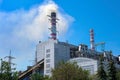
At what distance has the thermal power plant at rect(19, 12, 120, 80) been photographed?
116000 millimetres

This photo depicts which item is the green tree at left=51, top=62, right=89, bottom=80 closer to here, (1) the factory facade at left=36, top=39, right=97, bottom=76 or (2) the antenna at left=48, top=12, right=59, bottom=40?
(1) the factory facade at left=36, top=39, right=97, bottom=76

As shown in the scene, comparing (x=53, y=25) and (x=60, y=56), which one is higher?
(x=53, y=25)

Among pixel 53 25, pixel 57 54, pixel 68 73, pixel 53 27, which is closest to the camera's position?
pixel 68 73

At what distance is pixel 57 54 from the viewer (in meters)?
121

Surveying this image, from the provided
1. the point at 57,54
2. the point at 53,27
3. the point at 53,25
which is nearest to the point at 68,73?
the point at 57,54

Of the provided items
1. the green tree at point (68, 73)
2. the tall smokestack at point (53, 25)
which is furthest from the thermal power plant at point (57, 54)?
the green tree at point (68, 73)

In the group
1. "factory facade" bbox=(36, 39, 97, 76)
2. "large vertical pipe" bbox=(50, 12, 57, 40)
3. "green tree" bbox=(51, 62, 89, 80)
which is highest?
"large vertical pipe" bbox=(50, 12, 57, 40)

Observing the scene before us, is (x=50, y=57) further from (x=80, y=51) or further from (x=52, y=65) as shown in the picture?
(x=80, y=51)

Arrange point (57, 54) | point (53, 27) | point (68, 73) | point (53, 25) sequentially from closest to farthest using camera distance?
point (68, 73) → point (57, 54) → point (53, 27) → point (53, 25)

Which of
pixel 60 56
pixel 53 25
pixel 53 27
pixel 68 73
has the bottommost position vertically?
pixel 68 73

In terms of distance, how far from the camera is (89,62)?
114 m

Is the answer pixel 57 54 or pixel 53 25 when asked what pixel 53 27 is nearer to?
pixel 53 25

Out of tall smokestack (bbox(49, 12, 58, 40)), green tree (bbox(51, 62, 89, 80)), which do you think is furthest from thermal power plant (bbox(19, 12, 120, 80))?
green tree (bbox(51, 62, 89, 80))

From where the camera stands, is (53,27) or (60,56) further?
(53,27)
